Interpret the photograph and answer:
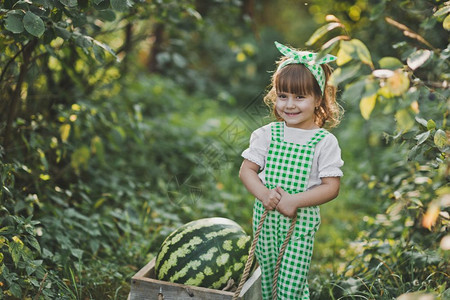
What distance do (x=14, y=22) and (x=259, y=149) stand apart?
1.37 metres

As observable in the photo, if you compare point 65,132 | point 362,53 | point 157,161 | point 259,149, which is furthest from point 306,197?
point 157,161

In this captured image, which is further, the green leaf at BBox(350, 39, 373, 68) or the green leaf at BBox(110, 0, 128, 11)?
the green leaf at BBox(110, 0, 128, 11)

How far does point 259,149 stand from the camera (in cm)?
262

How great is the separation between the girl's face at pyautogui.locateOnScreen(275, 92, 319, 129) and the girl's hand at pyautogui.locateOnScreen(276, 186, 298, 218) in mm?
383

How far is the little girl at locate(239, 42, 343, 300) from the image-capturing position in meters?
2.44

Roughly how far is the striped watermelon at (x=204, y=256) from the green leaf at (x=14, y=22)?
1.36 meters

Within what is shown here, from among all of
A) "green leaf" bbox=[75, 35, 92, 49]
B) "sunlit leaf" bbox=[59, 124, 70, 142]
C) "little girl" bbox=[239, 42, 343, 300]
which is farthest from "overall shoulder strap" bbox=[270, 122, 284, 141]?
"sunlit leaf" bbox=[59, 124, 70, 142]

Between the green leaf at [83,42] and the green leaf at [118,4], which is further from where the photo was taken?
the green leaf at [83,42]

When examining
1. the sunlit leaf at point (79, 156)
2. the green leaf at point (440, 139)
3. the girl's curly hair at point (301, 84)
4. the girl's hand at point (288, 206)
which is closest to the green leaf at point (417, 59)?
the green leaf at point (440, 139)

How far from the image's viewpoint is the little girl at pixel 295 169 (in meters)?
2.44

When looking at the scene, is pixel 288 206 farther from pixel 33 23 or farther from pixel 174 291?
pixel 33 23

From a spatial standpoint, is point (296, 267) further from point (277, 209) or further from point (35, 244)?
point (35, 244)

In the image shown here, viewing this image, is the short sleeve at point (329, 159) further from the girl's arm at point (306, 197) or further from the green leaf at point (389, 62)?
the green leaf at point (389, 62)

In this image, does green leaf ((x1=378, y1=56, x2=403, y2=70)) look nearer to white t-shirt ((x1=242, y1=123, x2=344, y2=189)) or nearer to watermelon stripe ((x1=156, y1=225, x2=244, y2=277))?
white t-shirt ((x1=242, y1=123, x2=344, y2=189))
